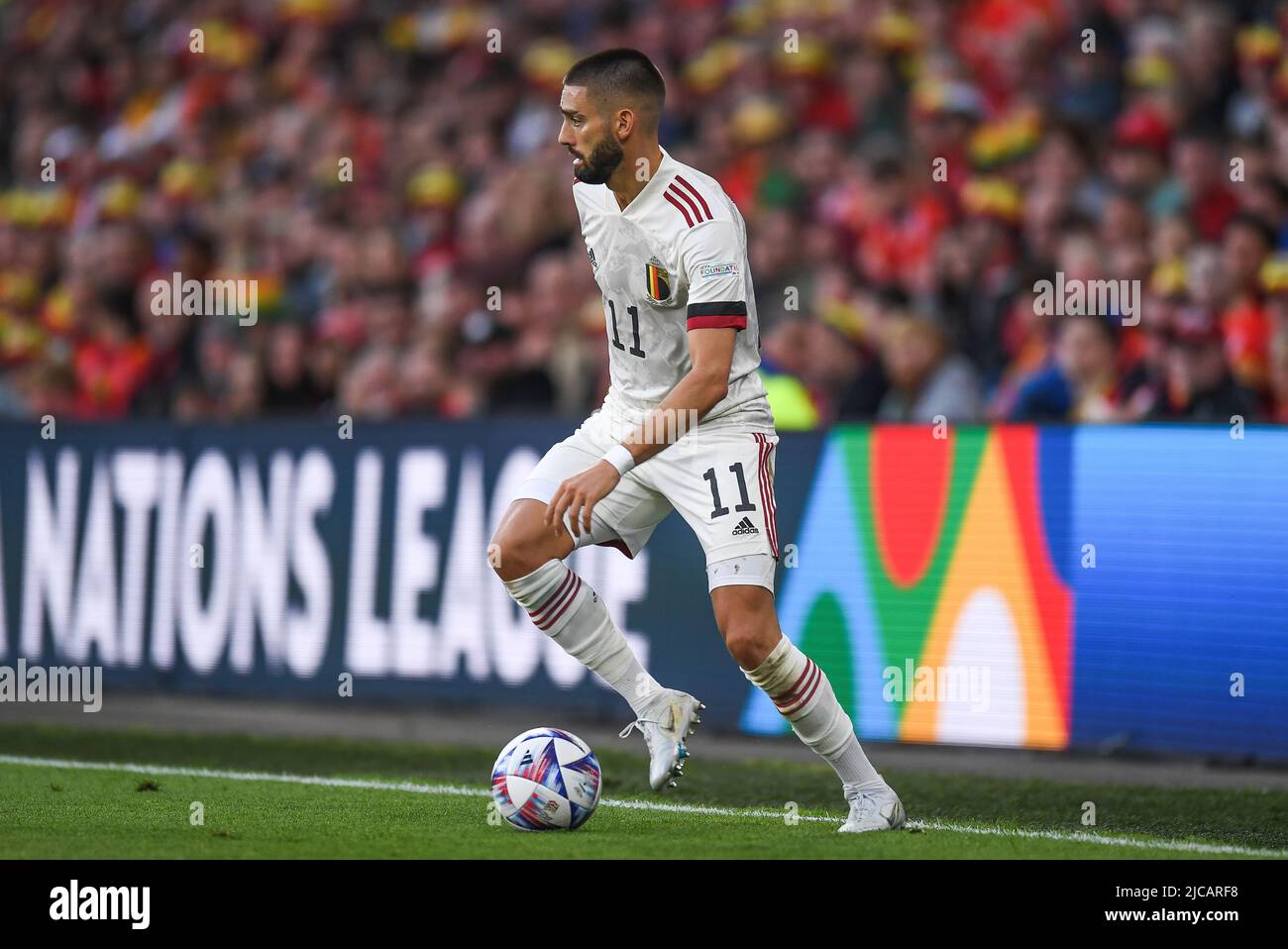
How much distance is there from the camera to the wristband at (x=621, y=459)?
605 cm

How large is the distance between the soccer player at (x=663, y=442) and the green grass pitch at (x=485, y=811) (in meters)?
0.45

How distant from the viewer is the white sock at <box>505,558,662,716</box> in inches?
259

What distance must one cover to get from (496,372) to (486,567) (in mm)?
2033

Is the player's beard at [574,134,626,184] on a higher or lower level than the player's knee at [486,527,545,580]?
higher

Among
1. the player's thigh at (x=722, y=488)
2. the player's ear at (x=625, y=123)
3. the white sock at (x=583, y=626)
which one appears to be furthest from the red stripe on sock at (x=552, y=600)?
the player's ear at (x=625, y=123)

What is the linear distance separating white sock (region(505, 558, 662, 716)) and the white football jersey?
22.2 inches

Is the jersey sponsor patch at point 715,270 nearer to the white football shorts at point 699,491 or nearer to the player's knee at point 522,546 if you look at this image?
the white football shorts at point 699,491

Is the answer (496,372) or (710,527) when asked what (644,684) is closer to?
(710,527)
